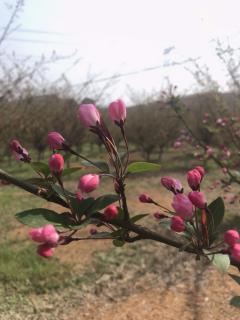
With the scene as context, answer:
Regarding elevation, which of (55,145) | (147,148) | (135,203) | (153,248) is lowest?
(147,148)

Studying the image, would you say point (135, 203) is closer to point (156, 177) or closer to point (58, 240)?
point (156, 177)

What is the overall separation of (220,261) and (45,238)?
11.0 inches

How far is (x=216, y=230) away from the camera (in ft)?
2.60

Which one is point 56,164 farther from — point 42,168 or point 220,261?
point 220,261

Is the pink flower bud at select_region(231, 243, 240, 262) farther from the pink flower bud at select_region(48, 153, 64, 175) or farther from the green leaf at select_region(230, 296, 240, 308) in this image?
the pink flower bud at select_region(48, 153, 64, 175)

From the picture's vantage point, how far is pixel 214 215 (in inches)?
32.6

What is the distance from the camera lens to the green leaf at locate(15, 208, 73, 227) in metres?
0.66

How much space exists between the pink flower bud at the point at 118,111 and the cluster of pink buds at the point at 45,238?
0.88ft

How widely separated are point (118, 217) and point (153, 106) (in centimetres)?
1612

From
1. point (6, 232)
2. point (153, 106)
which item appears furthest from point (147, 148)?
point (6, 232)

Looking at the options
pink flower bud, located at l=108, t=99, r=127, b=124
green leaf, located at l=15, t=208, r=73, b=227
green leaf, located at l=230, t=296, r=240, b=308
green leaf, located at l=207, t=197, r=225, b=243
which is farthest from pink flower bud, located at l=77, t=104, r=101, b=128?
green leaf, located at l=230, t=296, r=240, b=308

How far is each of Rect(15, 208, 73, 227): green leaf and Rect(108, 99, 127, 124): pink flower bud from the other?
7.6 inches

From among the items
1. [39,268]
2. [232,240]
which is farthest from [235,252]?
[39,268]

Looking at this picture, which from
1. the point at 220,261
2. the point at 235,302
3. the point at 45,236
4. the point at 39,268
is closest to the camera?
the point at 45,236
